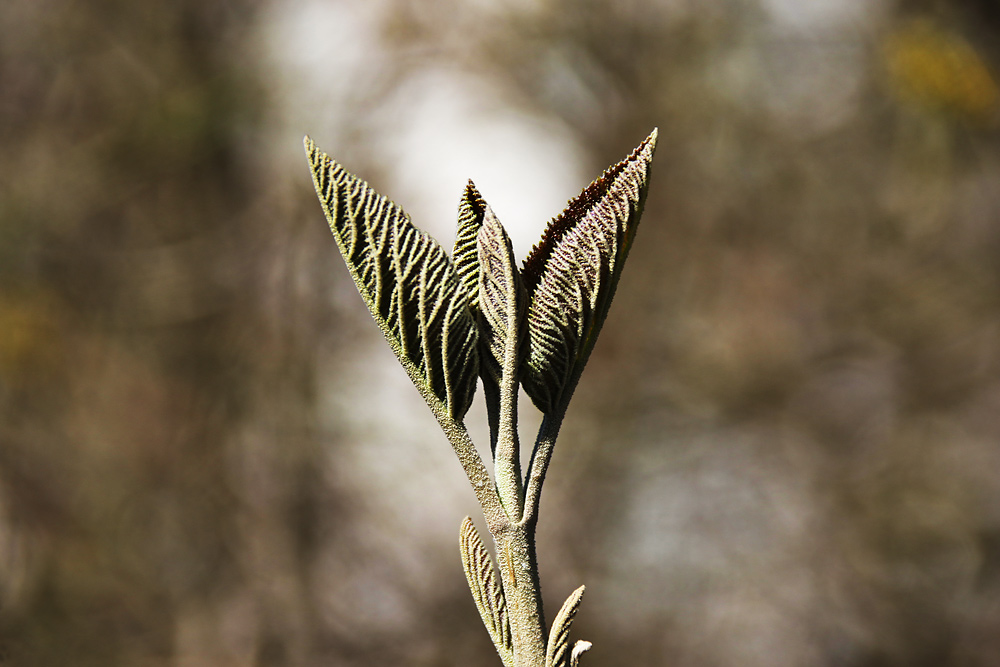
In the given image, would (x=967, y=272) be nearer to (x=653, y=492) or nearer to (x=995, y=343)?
(x=995, y=343)

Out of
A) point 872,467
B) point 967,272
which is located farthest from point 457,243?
point 967,272

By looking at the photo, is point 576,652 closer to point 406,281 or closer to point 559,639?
point 559,639

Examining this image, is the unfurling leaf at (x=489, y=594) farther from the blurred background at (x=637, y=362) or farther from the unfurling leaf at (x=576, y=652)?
the blurred background at (x=637, y=362)

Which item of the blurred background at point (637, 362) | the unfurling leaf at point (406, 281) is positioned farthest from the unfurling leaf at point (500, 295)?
A: the blurred background at point (637, 362)

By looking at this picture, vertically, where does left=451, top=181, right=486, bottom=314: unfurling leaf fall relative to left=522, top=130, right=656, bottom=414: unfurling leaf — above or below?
above

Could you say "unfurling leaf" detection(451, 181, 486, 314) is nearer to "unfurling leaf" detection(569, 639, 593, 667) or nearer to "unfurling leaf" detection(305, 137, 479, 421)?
"unfurling leaf" detection(305, 137, 479, 421)

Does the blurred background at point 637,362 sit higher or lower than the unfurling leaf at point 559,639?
higher

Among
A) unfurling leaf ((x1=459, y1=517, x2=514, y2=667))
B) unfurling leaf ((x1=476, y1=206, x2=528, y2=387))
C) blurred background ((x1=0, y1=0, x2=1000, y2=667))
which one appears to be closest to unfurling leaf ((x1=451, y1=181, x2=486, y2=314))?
unfurling leaf ((x1=476, y1=206, x2=528, y2=387))
